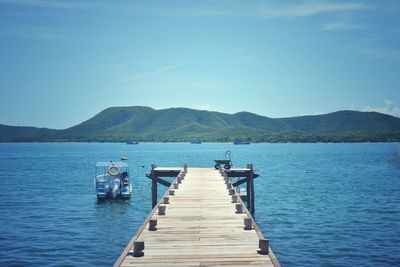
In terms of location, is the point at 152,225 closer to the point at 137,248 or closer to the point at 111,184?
the point at 137,248

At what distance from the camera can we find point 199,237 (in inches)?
537

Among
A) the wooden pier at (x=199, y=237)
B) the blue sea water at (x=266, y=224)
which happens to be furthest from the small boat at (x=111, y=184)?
the wooden pier at (x=199, y=237)

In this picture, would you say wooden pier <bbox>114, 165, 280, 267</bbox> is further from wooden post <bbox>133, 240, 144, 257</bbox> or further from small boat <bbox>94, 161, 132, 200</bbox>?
small boat <bbox>94, 161, 132, 200</bbox>

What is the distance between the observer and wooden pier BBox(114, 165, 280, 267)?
11266 millimetres

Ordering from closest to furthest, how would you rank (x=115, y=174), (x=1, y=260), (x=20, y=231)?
(x=1, y=260) < (x=20, y=231) < (x=115, y=174)

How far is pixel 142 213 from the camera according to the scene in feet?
119

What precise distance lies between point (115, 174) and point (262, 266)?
3275 centimetres

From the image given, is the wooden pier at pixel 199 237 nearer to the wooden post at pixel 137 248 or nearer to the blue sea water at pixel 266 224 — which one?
the wooden post at pixel 137 248

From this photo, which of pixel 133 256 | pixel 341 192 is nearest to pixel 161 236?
pixel 133 256

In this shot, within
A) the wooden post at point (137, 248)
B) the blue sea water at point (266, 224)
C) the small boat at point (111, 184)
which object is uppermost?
the wooden post at point (137, 248)

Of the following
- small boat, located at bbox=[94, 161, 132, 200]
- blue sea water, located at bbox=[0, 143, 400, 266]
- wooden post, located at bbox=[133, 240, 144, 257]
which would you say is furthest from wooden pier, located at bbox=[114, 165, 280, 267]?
small boat, located at bbox=[94, 161, 132, 200]

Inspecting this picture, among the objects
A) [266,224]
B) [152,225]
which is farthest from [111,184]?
[152,225]

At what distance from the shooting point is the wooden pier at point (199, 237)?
1127 centimetres

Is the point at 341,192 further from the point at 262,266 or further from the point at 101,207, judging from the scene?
the point at 262,266
